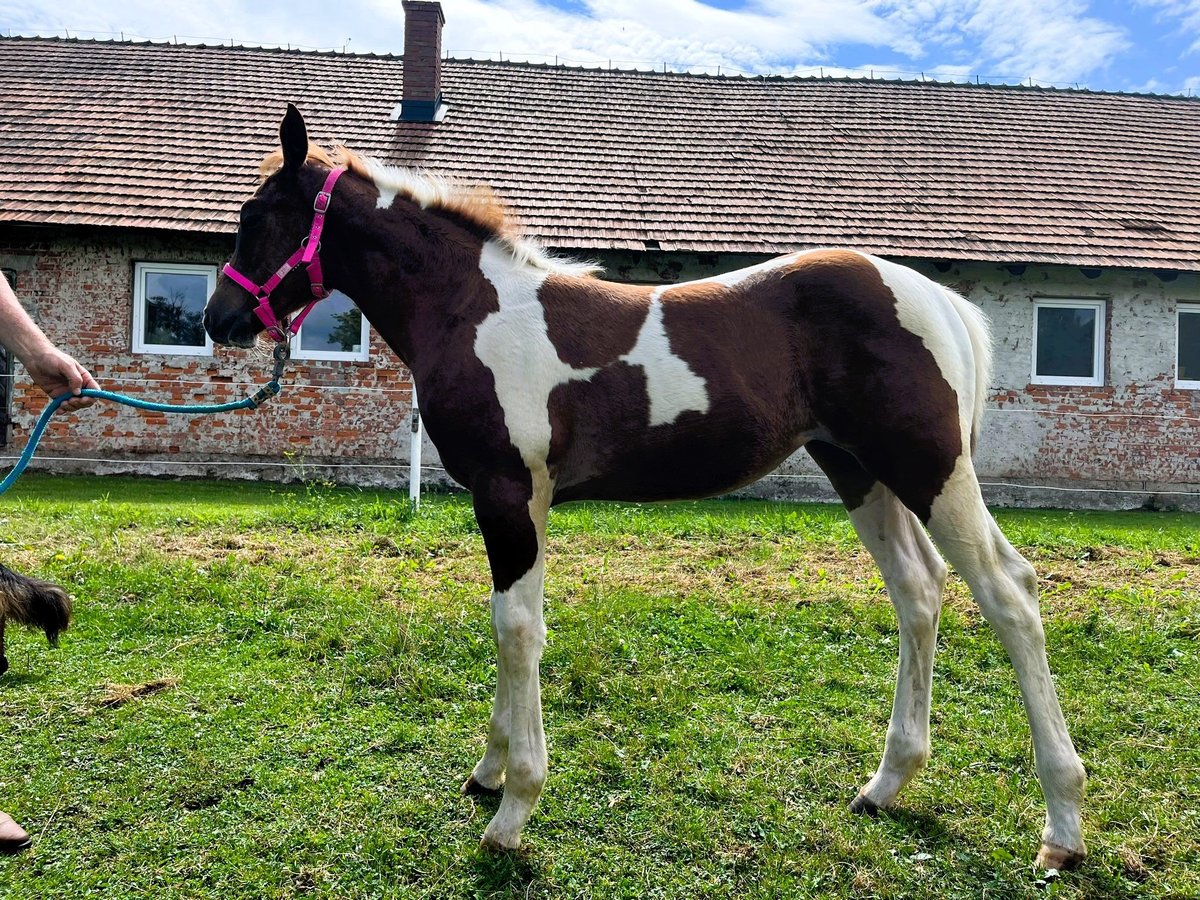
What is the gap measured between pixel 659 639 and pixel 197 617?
2642mm

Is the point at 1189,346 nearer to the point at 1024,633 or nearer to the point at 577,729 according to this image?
the point at 1024,633

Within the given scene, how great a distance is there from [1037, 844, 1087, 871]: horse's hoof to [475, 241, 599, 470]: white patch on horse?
208cm

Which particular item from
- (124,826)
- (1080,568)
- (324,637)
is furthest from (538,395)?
(1080,568)

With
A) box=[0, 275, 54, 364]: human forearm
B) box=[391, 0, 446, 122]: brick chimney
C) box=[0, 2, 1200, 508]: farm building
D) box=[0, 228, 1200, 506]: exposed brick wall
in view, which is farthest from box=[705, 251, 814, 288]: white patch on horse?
box=[391, 0, 446, 122]: brick chimney

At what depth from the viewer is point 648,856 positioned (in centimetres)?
271

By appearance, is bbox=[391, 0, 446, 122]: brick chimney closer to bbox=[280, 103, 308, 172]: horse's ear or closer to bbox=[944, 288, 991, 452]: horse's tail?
bbox=[280, 103, 308, 172]: horse's ear

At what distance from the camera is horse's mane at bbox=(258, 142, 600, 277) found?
9.98 feet

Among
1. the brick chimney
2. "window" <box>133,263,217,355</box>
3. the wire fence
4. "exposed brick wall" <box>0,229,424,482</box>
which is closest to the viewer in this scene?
the wire fence

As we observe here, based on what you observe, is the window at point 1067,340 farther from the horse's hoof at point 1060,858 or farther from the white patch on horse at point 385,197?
the white patch on horse at point 385,197

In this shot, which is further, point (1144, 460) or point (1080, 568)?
point (1144, 460)

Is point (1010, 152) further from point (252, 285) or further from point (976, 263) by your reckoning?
point (252, 285)

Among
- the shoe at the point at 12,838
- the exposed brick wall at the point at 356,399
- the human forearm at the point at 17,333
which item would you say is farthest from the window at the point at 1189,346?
the shoe at the point at 12,838

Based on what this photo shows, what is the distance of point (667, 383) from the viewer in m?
2.82

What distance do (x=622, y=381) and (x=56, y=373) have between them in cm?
187
